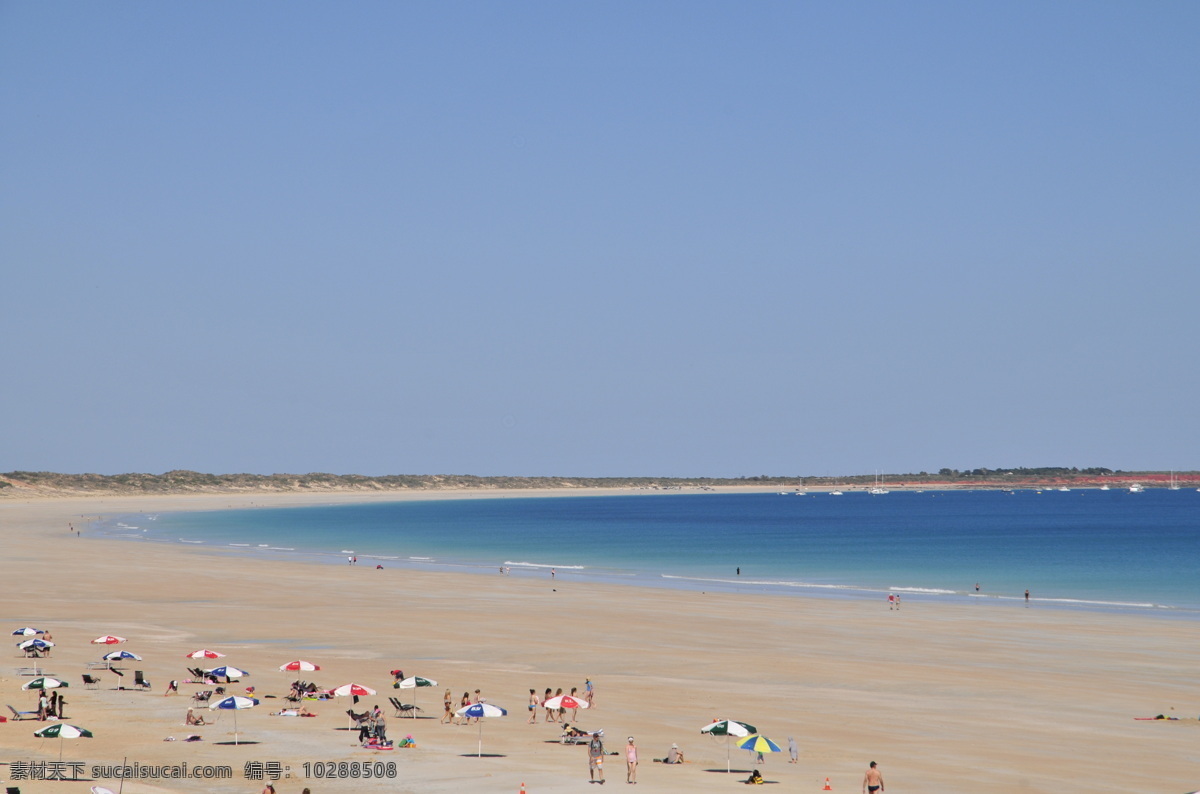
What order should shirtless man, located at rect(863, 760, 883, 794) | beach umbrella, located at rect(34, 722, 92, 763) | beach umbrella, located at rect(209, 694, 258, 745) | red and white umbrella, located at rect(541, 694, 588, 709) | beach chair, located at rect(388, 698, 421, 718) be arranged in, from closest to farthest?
shirtless man, located at rect(863, 760, 883, 794)
beach umbrella, located at rect(34, 722, 92, 763)
beach umbrella, located at rect(209, 694, 258, 745)
red and white umbrella, located at rect(541, 694, 588, 709)
beach chair, located at rect(388, 698, 421, 718)

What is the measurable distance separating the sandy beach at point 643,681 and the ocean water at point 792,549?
10084mm

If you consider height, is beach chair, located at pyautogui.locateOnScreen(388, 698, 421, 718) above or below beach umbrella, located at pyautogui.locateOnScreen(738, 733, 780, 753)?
below

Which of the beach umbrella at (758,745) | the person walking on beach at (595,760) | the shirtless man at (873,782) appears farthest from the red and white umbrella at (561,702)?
the shirtless man at (873,782)

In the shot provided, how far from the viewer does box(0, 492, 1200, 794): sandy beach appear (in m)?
23.4

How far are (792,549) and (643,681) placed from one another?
70.2 m

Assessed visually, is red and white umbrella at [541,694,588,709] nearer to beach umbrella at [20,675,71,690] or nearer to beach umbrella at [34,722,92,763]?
beach umbrella at [34,722,92,763]

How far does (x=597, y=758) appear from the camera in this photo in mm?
22391

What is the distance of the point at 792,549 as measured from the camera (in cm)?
10300

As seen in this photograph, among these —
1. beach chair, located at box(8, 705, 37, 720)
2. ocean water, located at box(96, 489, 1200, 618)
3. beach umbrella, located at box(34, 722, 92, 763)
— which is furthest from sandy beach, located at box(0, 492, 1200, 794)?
ocean water, located at box(96, 489, 1200, 618)

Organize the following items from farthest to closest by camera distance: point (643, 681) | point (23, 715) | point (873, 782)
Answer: point (643, 681) → point (23, 715) → point (873, 782)

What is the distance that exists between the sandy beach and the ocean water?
10084mm

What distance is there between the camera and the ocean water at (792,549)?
69250 millimetres

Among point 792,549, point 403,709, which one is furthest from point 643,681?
point 792,549

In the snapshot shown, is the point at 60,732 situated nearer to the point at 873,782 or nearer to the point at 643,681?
the point at 873,782
